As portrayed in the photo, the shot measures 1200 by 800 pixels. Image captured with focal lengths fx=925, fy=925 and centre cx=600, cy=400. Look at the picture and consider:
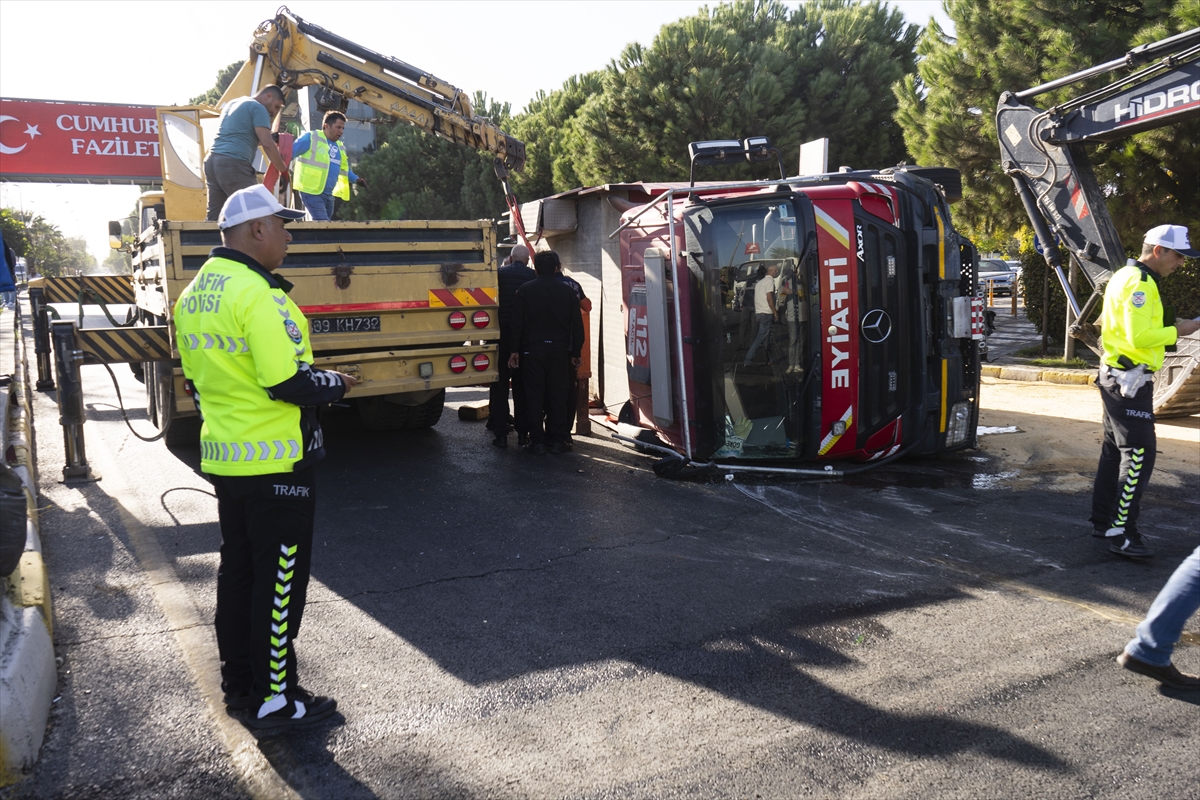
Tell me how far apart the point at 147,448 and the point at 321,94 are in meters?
3.78

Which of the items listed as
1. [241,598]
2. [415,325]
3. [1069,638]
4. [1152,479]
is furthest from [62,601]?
[1152,479]

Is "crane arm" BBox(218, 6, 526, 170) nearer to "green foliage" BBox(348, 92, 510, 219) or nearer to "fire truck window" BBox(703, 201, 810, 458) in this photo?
"fire truck window" BBox(703, 201, 810, 458)

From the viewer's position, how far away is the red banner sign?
28188 millimetres

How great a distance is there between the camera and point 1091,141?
7.80 m

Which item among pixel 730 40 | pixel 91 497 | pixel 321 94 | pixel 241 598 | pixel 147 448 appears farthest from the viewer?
pixel 730 40

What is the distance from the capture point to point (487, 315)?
7684mm

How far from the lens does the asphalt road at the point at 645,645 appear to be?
10.1 ft

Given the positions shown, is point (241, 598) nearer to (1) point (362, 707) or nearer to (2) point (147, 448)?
(1) point (362, 707)

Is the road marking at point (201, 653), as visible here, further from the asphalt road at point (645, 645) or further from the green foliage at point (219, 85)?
the green foliage at point (219, 85)

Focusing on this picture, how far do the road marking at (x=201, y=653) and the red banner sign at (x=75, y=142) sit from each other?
26.4 m

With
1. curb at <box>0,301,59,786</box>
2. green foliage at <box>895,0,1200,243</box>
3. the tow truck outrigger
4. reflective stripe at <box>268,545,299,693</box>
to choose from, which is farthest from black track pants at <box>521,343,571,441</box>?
green foliage at <box>895,0,1200,243</box>

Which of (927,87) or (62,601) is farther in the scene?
(927,87)

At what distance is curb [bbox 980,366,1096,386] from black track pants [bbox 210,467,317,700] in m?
11.3

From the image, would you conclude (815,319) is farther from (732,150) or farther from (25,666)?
(25,666)
